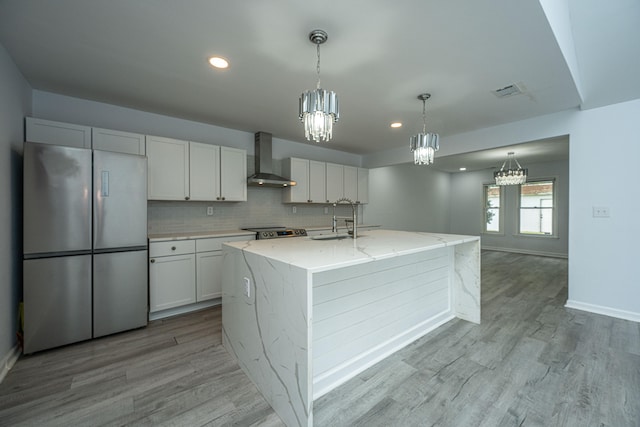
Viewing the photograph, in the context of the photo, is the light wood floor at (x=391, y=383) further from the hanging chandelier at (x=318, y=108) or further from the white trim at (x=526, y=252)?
the white trim at (x=526, y=252)

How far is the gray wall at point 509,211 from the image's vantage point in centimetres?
655

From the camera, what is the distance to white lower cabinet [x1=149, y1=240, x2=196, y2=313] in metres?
2.88

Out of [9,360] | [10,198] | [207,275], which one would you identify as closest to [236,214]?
[207,275]

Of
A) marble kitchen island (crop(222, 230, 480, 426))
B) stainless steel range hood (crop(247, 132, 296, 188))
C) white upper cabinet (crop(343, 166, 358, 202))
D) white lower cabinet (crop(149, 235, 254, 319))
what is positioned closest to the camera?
marble kitchen island (crop(222, 230, 480, 426))

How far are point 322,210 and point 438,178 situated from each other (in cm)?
493

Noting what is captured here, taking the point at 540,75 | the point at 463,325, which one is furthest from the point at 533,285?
the point at 540,75

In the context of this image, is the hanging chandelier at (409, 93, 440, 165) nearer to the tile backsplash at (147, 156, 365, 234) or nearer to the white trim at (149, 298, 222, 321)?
the tile backsplash at (147, 156, 365, 234)

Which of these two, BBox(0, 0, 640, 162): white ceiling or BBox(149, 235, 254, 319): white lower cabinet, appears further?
BBox(149, 235, 254, 319): white lower cabinet

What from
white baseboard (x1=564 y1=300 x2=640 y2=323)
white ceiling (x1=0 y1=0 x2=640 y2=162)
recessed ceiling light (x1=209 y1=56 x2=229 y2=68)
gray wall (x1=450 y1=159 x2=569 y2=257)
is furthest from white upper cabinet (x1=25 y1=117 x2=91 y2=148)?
gray wall (x1=450 y1=159 x2=569 y2=257)

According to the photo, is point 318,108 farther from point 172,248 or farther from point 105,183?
point 172,248

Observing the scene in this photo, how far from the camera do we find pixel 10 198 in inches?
83.5

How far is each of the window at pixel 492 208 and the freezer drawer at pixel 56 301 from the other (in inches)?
356

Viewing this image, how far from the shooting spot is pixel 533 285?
4.20m

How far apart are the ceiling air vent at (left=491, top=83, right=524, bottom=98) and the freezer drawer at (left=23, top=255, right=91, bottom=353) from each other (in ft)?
14.0
